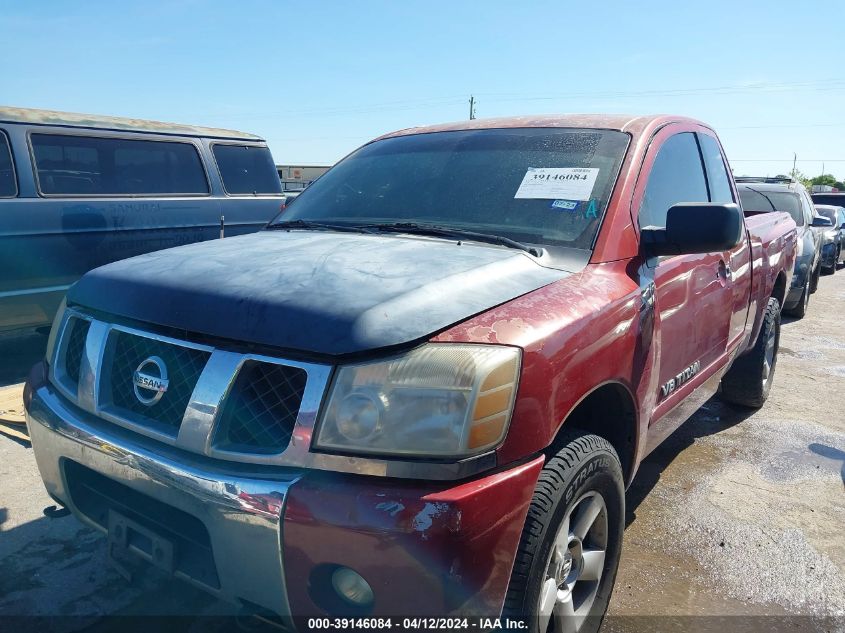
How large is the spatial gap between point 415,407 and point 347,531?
0.32 m

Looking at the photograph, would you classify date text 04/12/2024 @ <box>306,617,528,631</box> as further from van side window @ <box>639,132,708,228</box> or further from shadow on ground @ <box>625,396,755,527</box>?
shadow on ground @ <box>625,396,755,527</box>

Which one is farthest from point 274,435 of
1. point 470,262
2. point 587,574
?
point 587,574

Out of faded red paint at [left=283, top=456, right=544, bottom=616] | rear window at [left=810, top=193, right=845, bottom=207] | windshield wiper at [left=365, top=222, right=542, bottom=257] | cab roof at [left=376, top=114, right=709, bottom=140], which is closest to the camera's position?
faded red paint at [left=283, top=456, right=544, bottom=616]

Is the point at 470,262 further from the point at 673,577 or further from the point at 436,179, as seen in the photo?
the point at 673,577

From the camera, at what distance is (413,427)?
1.62 metres

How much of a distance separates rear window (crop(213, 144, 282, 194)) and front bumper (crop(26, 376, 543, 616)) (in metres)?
5.54

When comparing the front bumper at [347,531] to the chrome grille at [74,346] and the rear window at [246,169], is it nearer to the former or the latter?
the chrome grille at [74,346]

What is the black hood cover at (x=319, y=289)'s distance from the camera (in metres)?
1.70

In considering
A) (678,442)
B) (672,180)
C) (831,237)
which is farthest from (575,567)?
(831,237)

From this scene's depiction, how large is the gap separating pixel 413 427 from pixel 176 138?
18.7ft

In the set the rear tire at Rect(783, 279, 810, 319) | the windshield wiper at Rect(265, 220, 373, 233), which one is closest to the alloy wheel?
the windshield wiper at Rect(265, 220, 373, 233)

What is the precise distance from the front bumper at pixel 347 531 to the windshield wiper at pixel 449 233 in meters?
0.87

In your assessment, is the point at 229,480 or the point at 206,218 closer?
the point at 229,480

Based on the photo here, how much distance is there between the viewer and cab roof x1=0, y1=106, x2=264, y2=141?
5328 mm
